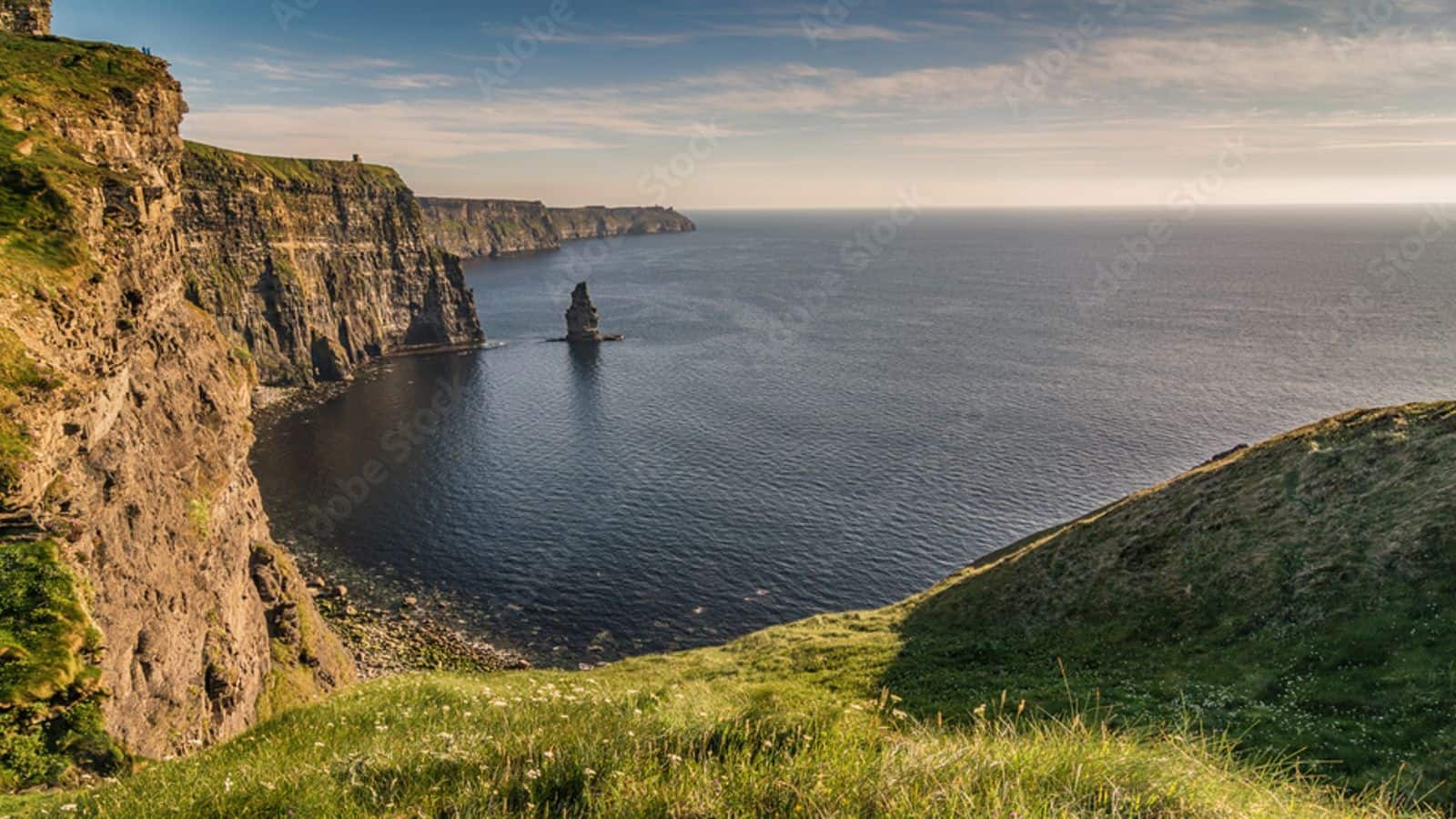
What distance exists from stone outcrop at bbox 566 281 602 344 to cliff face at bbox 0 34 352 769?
11325 centimetres

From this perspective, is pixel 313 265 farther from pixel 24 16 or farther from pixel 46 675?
pixel 46 675

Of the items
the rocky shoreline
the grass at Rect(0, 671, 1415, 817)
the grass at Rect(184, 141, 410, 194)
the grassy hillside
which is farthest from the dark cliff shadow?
the grass at Rect(0, 671, 1415, 817)

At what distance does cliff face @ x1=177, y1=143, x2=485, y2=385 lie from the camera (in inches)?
4097

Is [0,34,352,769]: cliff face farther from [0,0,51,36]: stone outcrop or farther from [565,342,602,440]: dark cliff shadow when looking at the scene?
[565,342,602,440]: dark cliff shadow

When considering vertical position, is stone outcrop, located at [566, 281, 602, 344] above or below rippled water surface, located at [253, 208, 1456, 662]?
above

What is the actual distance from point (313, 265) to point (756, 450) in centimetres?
9322

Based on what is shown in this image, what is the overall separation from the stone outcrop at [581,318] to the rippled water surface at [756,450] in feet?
21.3

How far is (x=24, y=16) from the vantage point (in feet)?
115

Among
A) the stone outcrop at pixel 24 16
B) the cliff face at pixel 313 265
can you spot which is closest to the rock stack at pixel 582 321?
the cliff face at pixel 313 265

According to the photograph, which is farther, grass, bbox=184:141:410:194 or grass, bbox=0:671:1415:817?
grass, bbox=184:141:410:194

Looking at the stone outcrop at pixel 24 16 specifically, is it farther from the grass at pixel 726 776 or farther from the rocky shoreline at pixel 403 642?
the grass at pixel 726 776

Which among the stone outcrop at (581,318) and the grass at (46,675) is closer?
the grass at (46,675)

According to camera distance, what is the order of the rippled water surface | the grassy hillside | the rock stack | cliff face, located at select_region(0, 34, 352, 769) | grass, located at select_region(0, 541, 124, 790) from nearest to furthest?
the grassy hillside
grass, located at select_region(0, 541, 124, 790)
cliff face, located at select_region(0, 34, 352, 769)
the rippled water surface
the rock stack

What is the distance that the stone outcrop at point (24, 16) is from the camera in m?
34.5
